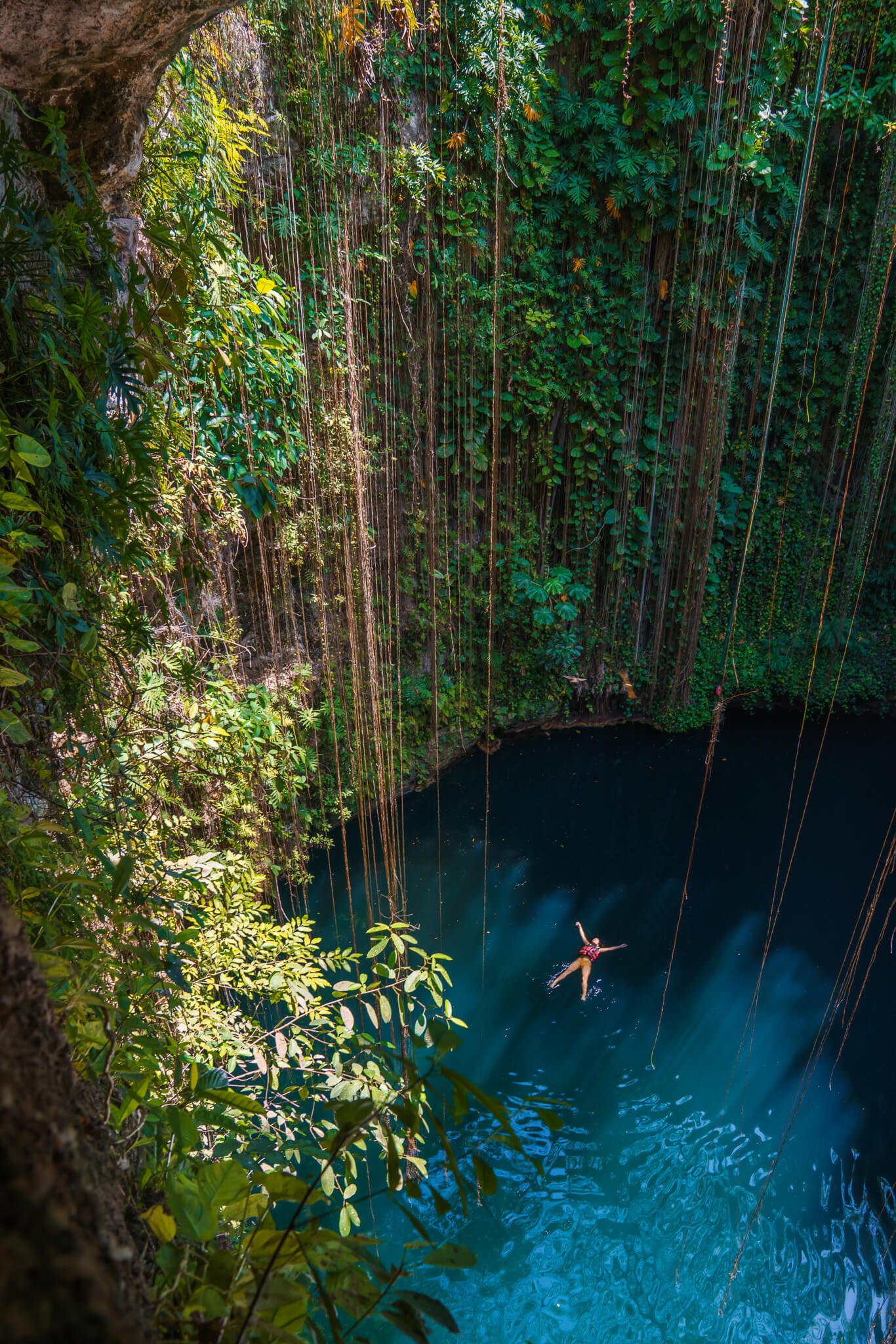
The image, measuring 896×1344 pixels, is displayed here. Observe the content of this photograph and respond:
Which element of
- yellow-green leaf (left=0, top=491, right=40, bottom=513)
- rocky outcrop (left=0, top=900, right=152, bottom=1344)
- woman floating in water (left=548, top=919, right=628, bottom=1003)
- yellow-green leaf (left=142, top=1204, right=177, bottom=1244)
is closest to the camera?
rocky outcrop (left=0, top=900, right=152, bottom=1344)

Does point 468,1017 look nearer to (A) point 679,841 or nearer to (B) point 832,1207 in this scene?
(B) point 832,1207

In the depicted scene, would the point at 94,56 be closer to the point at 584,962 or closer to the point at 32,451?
the point at 32,451

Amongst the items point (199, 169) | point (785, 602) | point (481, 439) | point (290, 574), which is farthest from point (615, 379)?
point (199, 169)

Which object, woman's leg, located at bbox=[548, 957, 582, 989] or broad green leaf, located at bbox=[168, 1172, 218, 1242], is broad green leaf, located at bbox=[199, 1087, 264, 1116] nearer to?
broad green leaf, located at bbox=[168, 1172, 218, 1242]

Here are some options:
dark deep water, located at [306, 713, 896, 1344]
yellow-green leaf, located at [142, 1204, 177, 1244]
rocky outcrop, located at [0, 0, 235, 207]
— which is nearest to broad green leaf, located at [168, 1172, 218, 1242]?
yellow-green leaf, located at [142, 1204, 177, 1244]

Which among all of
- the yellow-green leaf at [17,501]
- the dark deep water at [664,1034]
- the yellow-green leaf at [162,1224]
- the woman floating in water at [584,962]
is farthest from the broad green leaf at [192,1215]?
the woman floating in water at [584,962]

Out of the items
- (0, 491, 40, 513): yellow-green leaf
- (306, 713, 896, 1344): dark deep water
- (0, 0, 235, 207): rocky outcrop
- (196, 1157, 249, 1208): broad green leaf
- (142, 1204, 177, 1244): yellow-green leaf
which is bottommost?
(306, 713, 896, 1344): dark deep water

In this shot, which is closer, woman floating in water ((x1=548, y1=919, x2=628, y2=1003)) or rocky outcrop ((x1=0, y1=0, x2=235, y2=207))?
rocky outcrop ((x1=0, y1=0, x2=235, y2=207))
